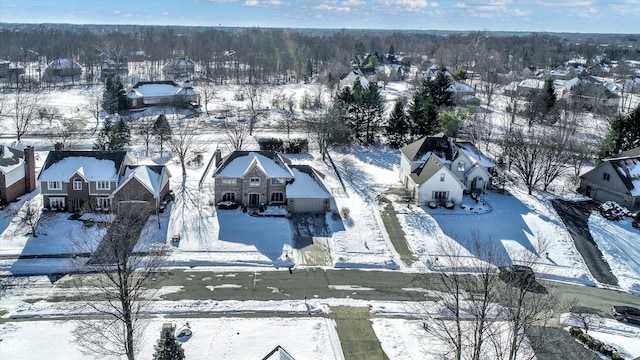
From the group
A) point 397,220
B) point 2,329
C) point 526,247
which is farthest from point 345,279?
point 2,329

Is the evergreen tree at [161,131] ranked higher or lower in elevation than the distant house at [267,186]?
higher

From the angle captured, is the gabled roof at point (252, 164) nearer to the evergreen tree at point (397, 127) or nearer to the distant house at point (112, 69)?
the evergreen tree at point (397, 127)

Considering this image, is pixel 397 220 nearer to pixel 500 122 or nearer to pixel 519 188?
pixel 519 188

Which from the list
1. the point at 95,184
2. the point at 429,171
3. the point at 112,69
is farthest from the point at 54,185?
the point at 112,69

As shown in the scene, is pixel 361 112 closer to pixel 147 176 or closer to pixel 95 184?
pixel 147 176

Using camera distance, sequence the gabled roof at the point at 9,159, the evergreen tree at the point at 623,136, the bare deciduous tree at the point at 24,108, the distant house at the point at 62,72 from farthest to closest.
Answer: the distant house at the point at 62,72
the bare deciduous tree at the point at 24,108
the evergreen tree at the point at 623,136
the gabled roof at the point at 9,159

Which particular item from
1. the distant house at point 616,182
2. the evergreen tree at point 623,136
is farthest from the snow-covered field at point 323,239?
the evergreen tree at point 623,136

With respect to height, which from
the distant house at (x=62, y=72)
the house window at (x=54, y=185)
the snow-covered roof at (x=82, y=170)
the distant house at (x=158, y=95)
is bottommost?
the house window at (x=54, y=185)
